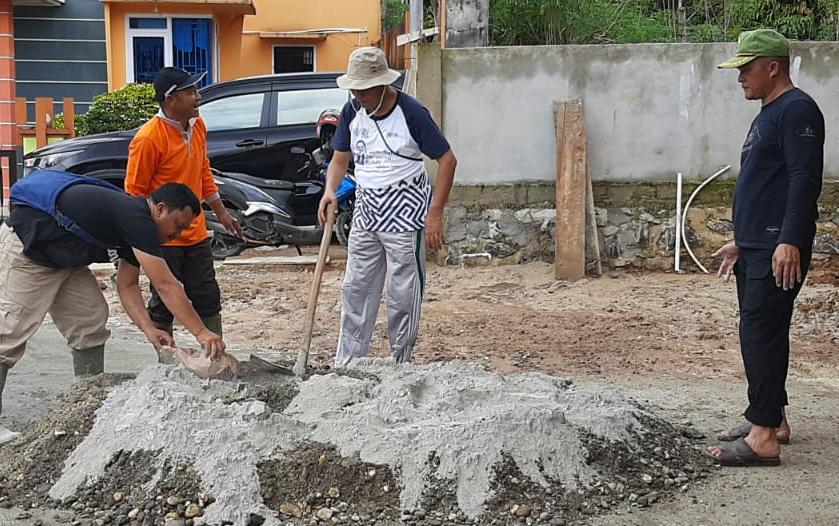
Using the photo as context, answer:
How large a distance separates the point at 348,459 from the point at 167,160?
222 cm

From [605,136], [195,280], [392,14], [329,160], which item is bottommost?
[195,280]

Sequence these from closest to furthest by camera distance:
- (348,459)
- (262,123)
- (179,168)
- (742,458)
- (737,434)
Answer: (348,459) → (742,458) → (737,434) → (179,168) → (262,123)

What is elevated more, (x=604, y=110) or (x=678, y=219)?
(x=604, y=110)

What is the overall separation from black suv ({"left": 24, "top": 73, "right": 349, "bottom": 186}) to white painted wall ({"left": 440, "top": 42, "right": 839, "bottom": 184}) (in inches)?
103

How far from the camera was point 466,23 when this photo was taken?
31.6 ft

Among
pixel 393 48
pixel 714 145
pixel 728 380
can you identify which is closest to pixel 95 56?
pixel 393 48

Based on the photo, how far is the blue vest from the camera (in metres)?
5.10

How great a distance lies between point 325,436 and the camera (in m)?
4.66

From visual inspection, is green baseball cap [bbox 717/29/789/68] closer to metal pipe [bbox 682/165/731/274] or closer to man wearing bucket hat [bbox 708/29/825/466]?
man wearing bucket hat [bbox 708/29/825/466]

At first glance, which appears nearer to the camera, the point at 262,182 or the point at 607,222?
the point at 607,222

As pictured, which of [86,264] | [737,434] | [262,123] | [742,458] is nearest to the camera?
[742,458]

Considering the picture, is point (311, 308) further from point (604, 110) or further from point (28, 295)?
point (604, 110)

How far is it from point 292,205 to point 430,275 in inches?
81.8

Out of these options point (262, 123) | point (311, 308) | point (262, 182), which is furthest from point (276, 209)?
point (311, 308)
